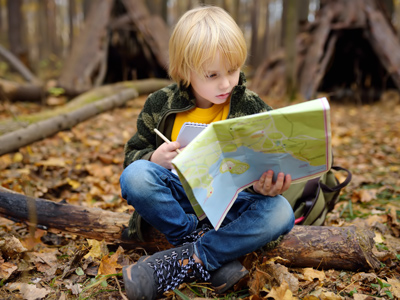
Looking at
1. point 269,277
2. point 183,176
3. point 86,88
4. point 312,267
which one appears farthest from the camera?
point 86,88

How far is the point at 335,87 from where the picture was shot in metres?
8.29

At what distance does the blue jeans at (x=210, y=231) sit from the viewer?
1.58 metres

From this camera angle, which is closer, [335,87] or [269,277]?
[269,277]

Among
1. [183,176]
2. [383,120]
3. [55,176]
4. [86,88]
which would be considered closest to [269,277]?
[183,176]

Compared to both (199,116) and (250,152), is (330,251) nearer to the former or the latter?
(250,152)

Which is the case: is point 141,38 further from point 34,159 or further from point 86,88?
point 34,159

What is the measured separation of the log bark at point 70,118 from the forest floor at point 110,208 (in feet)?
0.40

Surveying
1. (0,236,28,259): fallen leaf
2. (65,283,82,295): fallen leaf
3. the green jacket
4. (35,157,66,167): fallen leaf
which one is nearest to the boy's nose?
the green jacket

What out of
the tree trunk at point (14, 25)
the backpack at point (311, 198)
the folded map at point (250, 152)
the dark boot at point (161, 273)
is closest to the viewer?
the folded map at point (250, 152)

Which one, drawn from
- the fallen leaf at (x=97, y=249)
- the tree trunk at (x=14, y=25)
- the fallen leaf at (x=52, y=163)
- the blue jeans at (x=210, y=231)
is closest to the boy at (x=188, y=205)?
the blue jeans at (x=210, y=231)

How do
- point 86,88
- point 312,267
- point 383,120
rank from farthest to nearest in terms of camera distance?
point 86,88
point 383,120
point 312,267

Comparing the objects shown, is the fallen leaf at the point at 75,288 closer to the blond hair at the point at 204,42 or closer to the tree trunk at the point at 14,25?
the blond hair at the point at 204,42

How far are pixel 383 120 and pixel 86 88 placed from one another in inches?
192

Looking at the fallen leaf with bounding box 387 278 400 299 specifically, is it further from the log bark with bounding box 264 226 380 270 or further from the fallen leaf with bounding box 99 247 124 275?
the fallen leaf with bounding box 99 247 124 275
